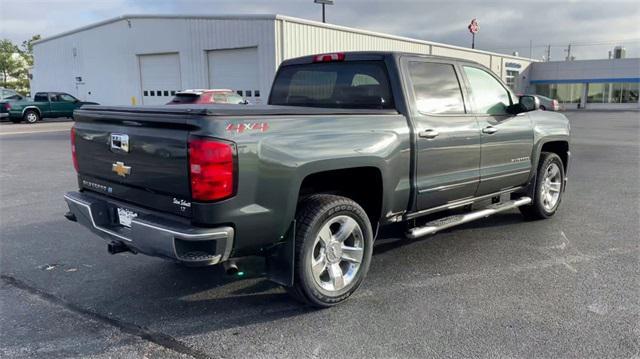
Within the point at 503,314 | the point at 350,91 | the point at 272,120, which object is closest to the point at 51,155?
the point at 350,91

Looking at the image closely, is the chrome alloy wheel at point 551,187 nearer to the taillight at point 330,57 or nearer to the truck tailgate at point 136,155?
the taillight at point 330,57

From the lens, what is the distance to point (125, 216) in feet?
12.4

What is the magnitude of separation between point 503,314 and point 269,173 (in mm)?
1992

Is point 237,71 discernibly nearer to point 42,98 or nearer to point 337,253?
point 42,98

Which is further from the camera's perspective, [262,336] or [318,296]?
[318,296]

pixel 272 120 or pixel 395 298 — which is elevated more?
pixel 272 120

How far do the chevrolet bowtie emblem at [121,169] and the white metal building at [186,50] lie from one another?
19.8 m

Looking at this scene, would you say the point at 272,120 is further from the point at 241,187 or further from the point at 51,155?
the point at 51,155

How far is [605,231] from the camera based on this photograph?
604cm

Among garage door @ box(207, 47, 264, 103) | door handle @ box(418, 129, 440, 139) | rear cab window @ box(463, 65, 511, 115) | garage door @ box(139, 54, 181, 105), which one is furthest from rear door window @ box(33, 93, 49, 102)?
door handle @ box(418, 129, 440, 139)

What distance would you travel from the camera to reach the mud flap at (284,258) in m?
3.66

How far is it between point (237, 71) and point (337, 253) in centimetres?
2209

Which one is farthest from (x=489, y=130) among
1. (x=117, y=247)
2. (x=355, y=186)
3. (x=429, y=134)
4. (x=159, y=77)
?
(x=159, y=77)

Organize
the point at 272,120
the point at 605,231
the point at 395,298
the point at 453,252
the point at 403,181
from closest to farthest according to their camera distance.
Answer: the point at 272,120 → the point at 395,298 → the point at 403,181 → the point at 453,252 → the point at 605,231
